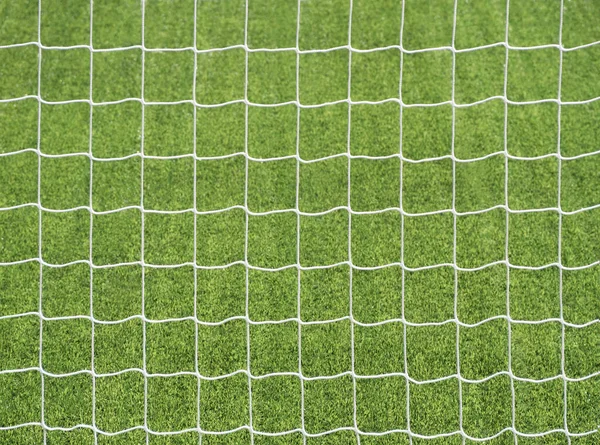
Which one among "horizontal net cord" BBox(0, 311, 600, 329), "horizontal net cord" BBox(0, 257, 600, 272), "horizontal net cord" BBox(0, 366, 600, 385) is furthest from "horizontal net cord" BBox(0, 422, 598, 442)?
"horizontal net cord" BBox(0, 257, 600, 272)

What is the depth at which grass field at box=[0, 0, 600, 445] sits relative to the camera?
1826 mm

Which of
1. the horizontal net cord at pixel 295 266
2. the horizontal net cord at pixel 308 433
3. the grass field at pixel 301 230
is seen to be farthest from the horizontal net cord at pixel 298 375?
the horizontal net cord at pixel 295 266

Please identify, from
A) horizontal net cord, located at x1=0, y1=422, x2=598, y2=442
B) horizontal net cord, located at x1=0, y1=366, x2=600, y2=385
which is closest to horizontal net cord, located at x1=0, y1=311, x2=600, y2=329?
horizontal net cord, located at x1=0, y1=366, x2=600, y2=385

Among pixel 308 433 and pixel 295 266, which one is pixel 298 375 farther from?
pixel 295 266

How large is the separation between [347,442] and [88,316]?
0.83 m

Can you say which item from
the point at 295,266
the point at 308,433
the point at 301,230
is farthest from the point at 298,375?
the point at 301,230

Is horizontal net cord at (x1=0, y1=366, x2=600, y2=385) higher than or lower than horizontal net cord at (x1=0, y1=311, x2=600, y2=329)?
lower

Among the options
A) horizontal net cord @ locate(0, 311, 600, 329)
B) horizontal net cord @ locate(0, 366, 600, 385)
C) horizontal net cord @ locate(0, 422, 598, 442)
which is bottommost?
horizontal net cord @ locate(0, 422, 598, 442)

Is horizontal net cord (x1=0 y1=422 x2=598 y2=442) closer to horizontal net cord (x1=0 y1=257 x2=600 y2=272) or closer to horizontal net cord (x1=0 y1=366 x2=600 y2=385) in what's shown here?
horizontal net cord (x1=0 y1=366 x2=600 y2=385)

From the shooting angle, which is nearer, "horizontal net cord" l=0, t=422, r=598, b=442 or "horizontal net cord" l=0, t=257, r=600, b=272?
"horizontal net cord" l=0, t=422, r=598, b=442

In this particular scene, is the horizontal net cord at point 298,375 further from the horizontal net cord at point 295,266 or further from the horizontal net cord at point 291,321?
the horizontal net cord at point 295,266

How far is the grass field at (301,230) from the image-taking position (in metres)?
1.83

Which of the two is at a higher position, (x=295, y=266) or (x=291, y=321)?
(x=295, y=266)

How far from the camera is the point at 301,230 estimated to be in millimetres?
2029
